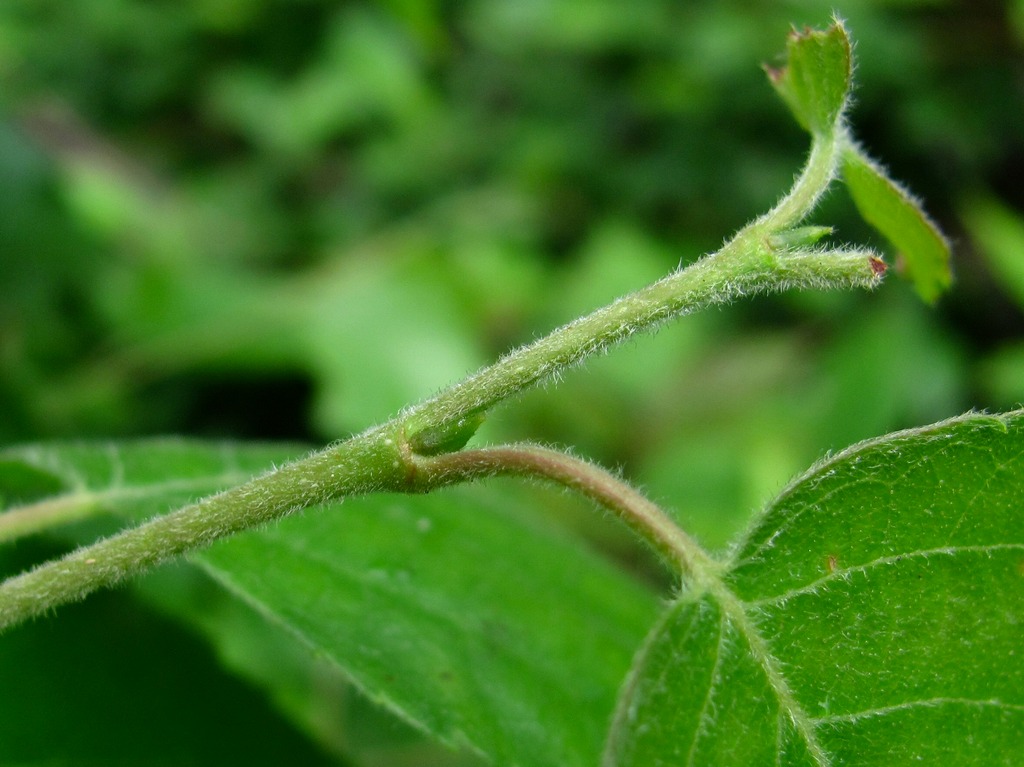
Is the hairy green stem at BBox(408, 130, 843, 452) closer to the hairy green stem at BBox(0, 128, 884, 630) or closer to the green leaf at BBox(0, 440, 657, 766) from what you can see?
the hairy green stem at BBox(0, 128, 884, 630)

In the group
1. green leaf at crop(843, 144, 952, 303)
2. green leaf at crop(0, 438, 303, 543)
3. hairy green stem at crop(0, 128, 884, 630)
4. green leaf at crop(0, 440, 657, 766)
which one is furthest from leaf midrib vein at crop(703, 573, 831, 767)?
green leaf at crop(0, 438, 303, 543)

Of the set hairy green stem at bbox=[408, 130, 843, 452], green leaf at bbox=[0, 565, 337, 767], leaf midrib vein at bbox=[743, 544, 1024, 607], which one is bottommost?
green leaf at bbox=[0, 565, 337, 767]

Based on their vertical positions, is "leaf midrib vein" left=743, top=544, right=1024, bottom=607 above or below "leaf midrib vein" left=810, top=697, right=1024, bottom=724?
above

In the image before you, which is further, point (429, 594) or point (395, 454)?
point (429, 594)

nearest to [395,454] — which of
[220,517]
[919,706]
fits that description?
[220,517]

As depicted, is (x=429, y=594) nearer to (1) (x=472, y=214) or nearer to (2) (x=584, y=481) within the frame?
(2) (x=584, y=481)

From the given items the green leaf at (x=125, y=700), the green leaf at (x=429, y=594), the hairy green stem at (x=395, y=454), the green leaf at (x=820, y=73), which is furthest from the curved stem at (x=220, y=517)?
the green leaf at (x=820, y=73)
